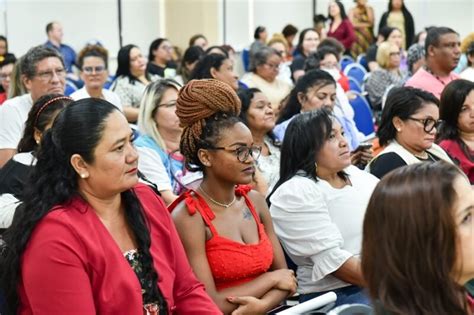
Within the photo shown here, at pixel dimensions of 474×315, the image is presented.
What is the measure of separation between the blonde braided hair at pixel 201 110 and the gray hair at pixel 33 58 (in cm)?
169

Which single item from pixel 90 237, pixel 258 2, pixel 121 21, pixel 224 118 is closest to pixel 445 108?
pixel 224 118

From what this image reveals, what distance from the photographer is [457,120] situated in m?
4.15

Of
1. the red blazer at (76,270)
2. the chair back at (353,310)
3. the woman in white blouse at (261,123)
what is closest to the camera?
the chair back at (353,310)

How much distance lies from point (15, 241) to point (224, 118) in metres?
0.95

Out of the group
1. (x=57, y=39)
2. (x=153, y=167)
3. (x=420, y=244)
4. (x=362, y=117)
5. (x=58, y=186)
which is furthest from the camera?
(x=57, y=39)

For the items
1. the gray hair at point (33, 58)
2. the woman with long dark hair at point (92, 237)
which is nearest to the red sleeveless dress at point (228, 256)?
the woman with long dark hair at point (92, 237)

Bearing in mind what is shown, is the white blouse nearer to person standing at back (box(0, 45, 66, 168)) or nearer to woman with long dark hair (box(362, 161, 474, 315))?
person standing at back (box(0, 45, 66, 168))

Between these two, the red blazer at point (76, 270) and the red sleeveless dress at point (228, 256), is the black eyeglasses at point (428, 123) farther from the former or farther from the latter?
the red blazer at point (76, 270)

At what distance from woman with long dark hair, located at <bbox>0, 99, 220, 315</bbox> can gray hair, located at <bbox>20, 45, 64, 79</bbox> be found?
2.05 m

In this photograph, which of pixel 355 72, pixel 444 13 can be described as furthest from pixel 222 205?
pixel 444 13

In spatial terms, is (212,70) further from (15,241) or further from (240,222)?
(15,241)

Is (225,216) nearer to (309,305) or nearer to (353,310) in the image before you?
(309,305)

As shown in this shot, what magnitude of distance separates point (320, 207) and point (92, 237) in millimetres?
1074

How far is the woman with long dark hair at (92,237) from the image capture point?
218 cm
